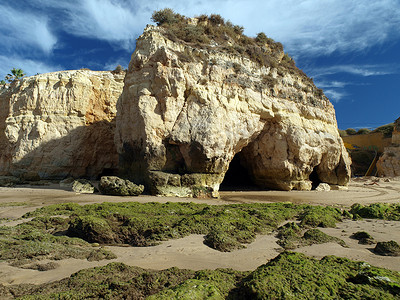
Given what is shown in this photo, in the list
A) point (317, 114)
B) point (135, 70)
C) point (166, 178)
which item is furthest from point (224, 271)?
point (317, 114)

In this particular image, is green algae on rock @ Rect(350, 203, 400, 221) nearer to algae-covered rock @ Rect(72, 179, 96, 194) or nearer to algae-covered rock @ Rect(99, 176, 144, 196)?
algae-covered rock @ Rect(99, 176, 144, 196)

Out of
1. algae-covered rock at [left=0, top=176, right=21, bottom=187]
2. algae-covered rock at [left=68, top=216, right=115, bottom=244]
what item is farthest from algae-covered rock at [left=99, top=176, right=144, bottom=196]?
algae-covered rock at [left=0, top=176, right=21, bottom=187]

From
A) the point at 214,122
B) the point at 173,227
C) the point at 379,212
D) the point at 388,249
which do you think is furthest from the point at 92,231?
the point at 214,122

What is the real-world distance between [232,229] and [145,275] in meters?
2.44

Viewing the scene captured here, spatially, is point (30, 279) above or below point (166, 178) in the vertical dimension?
below

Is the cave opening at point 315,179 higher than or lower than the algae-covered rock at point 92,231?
higher

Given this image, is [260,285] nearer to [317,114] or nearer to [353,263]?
[353,263]

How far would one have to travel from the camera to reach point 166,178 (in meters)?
10.6

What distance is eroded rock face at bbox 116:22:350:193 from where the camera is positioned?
1141cm

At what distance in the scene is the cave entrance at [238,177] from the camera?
16984 millimetres

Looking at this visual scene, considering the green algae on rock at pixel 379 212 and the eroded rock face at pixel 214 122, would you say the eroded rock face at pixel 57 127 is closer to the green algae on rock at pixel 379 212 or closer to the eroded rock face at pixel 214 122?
the eroded rock face at pixel 214 122

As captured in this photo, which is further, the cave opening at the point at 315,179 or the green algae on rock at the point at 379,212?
the cave opening at the point at 315,179

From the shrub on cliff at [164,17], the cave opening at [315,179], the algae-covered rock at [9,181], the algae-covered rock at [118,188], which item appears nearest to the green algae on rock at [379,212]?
the algae-covered rock at [118,188]

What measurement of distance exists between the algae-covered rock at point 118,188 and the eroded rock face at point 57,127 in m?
7.55
